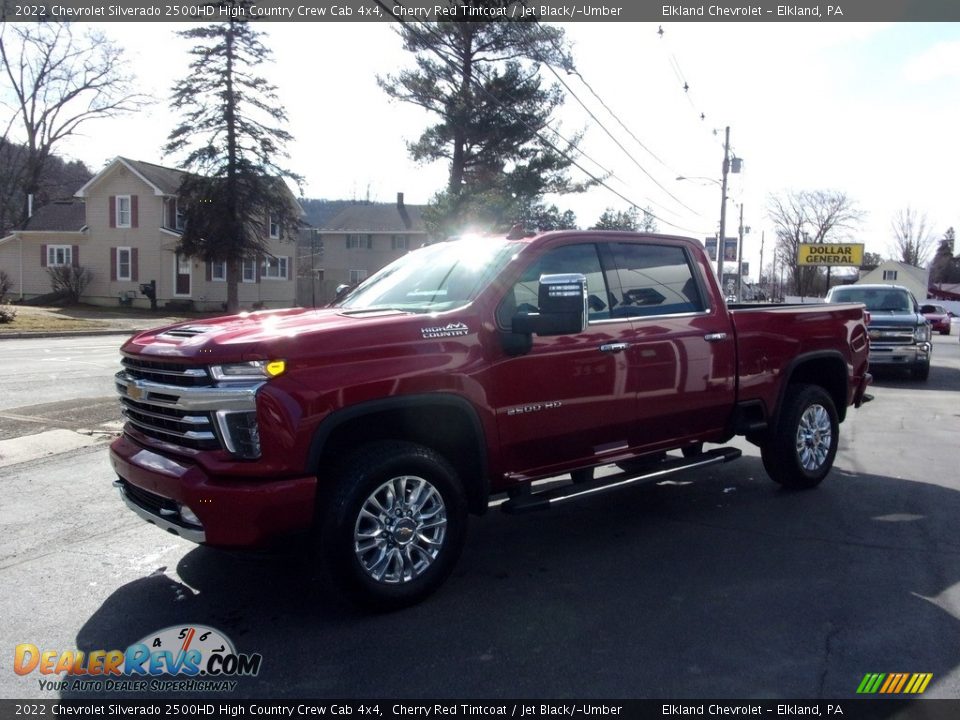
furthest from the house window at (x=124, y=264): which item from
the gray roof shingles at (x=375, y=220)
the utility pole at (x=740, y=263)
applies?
the utility pole at (x=740, y=263)

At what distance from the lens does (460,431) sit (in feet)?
15.5

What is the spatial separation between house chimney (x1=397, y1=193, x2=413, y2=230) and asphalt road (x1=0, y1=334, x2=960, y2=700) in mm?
48582

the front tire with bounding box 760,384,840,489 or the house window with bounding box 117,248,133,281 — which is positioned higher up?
the house window with bounding box 117,248,133,281

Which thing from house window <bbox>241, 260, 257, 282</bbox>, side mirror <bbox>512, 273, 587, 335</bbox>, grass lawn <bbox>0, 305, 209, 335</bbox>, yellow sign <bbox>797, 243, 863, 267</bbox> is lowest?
grass lawn <bbox>0, 305, 209, 335</bbox>

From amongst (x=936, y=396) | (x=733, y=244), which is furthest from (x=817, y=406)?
(x=733, y=244)

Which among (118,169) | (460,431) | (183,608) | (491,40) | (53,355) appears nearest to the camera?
(183,608)

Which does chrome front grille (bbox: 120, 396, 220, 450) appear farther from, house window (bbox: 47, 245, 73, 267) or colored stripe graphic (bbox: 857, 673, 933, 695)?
house window (bbox: 47, 245, 73, 267)

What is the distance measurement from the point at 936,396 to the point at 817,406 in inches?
327

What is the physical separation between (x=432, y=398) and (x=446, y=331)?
0.39 m

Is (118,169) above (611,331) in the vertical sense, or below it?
above

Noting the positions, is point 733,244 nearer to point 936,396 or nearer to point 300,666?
point 936,396

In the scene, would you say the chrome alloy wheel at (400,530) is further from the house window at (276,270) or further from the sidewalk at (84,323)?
the house window at (276,270)

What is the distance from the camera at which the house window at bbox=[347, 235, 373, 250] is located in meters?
55.1

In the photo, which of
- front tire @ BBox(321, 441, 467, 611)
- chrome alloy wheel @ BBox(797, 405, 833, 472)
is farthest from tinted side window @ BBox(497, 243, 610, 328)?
chrome alloy wheel @ BBox(797, 405, 833, 472)
